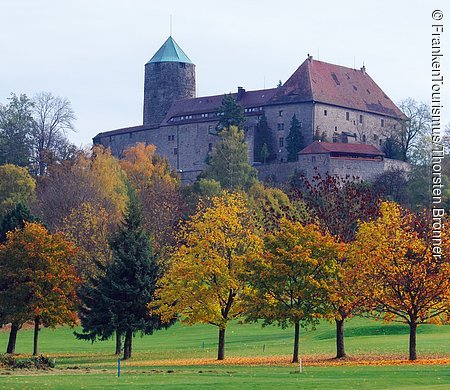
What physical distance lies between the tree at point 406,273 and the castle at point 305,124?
72.0 metres

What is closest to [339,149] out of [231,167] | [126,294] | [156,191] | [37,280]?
[231,167]

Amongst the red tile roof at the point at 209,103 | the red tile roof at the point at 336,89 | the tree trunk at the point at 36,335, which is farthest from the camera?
the red tile roof at the point at 209,103

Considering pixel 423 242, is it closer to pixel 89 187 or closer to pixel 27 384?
pixel 27 384

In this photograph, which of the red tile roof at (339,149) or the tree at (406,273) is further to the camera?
the red tile roof at (339,149)

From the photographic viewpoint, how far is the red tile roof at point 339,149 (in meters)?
121

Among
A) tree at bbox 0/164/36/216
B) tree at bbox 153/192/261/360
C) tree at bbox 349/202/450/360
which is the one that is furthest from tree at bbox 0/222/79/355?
tree at bbox 0/164/36/216

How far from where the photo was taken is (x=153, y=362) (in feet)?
161

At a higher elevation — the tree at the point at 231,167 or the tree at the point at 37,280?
the tree at the point at 231,167

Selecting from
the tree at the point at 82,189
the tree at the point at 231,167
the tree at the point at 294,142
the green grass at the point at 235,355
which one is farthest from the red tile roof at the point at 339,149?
the green grass at the point at 235,355

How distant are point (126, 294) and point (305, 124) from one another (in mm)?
78370

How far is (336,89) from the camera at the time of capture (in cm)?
13638

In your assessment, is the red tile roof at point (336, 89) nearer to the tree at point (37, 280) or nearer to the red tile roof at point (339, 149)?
the red tile roof at point (339, 149)

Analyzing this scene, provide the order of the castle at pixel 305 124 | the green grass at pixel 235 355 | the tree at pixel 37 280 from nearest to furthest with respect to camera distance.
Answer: the green grass at pixel 235 355, the tree at pixel 37 280, the castle at pixel 305 124

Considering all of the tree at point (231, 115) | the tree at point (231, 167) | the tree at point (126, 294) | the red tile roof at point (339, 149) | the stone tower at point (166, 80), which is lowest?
the tree at point (126, 294)
